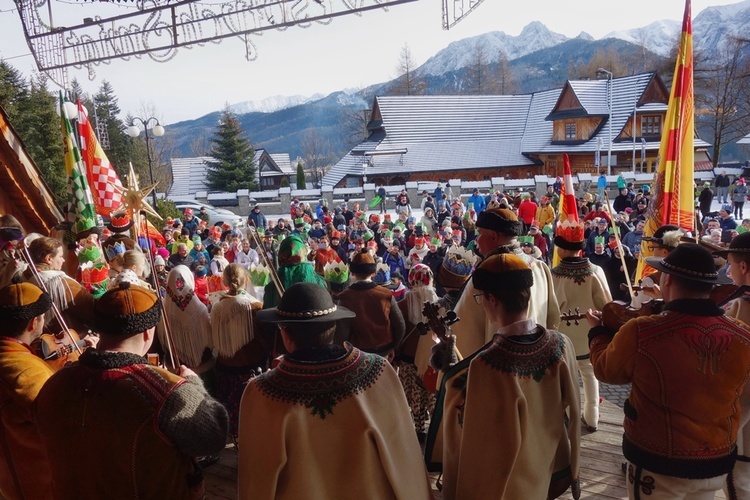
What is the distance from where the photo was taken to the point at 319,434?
212cm

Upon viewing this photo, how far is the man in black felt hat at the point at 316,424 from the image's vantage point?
2.11 meters

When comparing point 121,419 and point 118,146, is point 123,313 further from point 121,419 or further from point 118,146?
point 118,146

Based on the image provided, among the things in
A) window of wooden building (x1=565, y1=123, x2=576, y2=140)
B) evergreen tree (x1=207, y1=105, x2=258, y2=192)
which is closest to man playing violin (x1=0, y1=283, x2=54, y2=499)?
window of wooden building (x1=565, y1=123, x2=576, y2=140)

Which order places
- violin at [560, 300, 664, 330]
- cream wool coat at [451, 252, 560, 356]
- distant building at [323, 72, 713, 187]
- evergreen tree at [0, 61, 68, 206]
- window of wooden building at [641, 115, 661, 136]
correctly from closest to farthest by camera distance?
violin at [560, 300, 664, 330] < cream wool coat at [451, 252, 560, 356] < evergreen tree at [0, 61, 68, 206] < distant building at [323, 72, 713, 187] < window of wooden building at [641, 115, 661, 136]

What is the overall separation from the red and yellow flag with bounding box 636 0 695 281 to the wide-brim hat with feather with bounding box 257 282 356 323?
394 cm

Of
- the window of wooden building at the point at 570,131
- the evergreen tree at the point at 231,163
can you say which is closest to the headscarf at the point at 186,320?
the window of wooden building at the point at 570,131

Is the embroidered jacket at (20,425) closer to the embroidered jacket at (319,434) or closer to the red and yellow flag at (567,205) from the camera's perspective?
the embroidered jacket at (319,434)

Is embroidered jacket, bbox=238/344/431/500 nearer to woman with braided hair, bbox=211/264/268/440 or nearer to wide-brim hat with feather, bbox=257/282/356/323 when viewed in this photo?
wide-brim hat with feather, bbox=257/282/356/323

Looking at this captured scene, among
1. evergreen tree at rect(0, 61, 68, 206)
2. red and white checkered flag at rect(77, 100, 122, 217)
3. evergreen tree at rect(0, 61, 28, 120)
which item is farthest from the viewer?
evergreen tree at rect(0, 61, 68, 206)

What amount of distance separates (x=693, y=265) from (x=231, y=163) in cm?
4397

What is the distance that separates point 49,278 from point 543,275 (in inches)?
144

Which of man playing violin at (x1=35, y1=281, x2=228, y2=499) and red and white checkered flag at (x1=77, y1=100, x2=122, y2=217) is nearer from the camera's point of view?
man playing violin at (x1=35, y1=281, x2=228, y2=499)

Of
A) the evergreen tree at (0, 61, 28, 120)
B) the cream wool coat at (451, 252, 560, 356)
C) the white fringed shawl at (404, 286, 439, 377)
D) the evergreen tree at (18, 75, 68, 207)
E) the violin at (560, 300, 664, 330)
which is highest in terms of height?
the evergreen tree at (0, 61, 28, 120)

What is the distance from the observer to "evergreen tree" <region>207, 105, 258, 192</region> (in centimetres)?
4336
